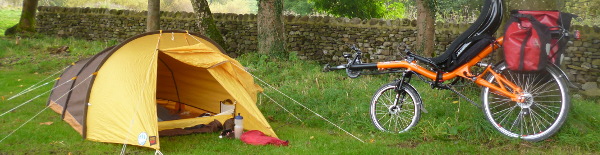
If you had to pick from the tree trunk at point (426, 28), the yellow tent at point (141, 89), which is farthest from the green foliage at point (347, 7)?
the yellow tent at point (141, 89)

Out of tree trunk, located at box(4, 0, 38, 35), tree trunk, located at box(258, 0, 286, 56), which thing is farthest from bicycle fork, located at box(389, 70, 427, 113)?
tree trunk, located at box(4, 0, 38, 35)

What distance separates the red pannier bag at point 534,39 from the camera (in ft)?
16.2

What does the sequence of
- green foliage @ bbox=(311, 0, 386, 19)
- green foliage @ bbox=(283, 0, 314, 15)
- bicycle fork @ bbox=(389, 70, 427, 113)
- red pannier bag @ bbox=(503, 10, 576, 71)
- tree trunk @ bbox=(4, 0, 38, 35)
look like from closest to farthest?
1. red pannier bag @ bbox=(503, 10, 576, 71)
2. bicycle fork @ bbox=(389, 70, 427, 113)
3. green foliage @ bbox=(311, 0, 386, 19)
4. tree trunk @ bbox=(4, 0, 38, 35)
5. green foliage @ bbox=(283, 0, 314, 15)

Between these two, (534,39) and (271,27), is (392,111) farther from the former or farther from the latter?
(271,27)

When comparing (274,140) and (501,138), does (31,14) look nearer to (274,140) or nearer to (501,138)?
(274,140)

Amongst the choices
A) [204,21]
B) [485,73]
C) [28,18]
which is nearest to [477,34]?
[485,73]

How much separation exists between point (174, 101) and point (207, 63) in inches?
63.8

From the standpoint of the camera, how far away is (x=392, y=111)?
6160 mm

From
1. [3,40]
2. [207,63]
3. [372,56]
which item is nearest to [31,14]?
[3,40]

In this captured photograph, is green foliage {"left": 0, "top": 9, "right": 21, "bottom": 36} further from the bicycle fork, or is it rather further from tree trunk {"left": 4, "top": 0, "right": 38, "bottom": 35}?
the bicycle fork

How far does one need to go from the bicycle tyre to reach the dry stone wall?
5751mm

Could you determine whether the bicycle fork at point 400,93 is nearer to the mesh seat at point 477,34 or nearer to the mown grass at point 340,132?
→ the mown grass at point 340,132

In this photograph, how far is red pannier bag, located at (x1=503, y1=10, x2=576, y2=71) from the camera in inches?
194

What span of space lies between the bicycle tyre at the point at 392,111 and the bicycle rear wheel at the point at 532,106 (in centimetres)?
73
